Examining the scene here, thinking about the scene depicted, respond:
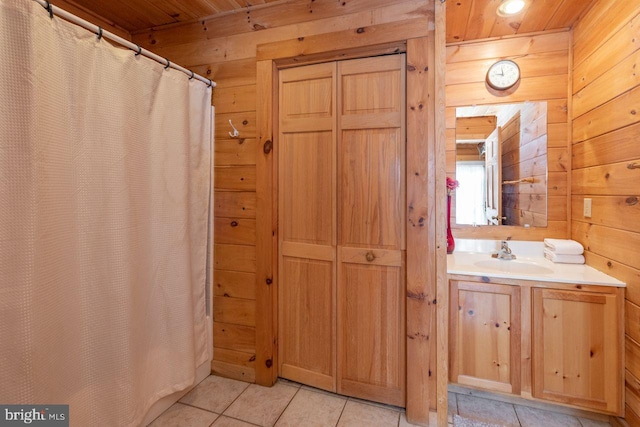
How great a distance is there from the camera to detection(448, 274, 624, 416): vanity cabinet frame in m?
1.46

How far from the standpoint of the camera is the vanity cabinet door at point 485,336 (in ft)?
5.27

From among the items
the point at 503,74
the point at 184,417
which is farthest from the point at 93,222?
the point at 503,74

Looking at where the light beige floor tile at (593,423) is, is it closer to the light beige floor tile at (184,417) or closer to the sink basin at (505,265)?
the sink basin at (505,265)

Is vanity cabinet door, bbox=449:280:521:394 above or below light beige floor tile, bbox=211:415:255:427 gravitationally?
above

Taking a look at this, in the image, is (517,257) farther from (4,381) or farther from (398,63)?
(4,381)

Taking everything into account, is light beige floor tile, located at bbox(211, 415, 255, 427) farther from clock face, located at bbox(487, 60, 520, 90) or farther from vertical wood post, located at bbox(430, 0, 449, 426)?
clock face, located at bbox(487, 60, 520, 90)

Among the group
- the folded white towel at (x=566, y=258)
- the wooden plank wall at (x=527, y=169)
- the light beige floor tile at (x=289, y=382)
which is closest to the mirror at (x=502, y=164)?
the wooden plank wall at (x=527, y=169)

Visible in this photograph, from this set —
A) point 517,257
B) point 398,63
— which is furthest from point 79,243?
point 517,257

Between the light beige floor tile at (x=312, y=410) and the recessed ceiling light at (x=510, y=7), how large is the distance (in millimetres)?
2572

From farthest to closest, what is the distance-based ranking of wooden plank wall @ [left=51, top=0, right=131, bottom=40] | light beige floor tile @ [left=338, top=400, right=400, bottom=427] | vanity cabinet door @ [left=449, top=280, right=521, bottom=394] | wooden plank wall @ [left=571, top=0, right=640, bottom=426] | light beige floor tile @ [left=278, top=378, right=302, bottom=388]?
light beige floor tile @ [left=278, top=378, right=302, bottom=388] < wooden plank wall @ [left=51, top=0, right=131, bottom=40] < vanity cabinet door @ [left=449, top=280, right=521, bottom=394] < light beige floor tile @ [left=338, top=400, right=400, bottom=427] < wooden plank wall @ [left=571, top=0, right=640, bottom=426]

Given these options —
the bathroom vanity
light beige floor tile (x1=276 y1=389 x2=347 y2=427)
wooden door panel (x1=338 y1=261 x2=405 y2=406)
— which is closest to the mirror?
the bathroom vanity

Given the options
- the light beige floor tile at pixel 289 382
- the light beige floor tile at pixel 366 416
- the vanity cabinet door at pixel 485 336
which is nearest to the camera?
the light beige floor tile at pixel 366 416

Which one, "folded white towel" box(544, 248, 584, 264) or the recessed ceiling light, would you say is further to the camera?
"folded white towel" box(544, 248, 584, 264)

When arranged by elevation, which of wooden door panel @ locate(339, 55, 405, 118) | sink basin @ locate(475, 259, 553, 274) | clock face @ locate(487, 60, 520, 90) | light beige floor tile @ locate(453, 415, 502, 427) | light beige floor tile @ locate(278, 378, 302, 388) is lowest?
light beige floor tile @ locate(453, 415, 502, 427)
